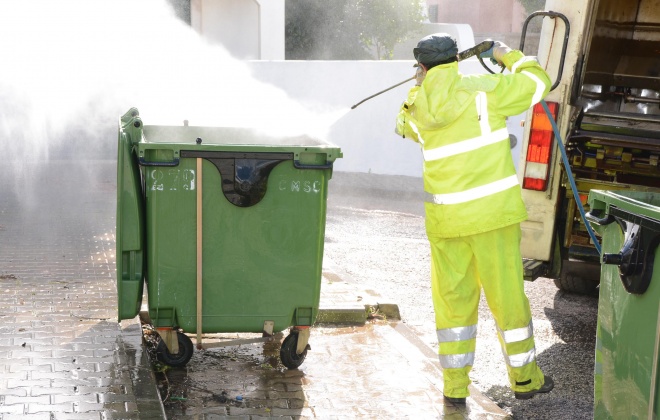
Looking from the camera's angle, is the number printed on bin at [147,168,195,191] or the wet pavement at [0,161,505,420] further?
the number printed on bin at [147,168,195,191]

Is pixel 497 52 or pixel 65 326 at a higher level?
pixel 497 52

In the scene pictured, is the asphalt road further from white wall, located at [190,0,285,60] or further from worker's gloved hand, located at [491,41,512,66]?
white wall, located at [190,0,285,60]

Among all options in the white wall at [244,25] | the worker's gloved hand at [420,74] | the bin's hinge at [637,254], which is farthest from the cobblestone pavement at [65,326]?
the white wall at [244,25]

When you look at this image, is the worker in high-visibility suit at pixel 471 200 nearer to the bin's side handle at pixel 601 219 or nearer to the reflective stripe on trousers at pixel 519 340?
the reflective stripe on trousers at pixel 519 340

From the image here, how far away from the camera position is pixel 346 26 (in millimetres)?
23906

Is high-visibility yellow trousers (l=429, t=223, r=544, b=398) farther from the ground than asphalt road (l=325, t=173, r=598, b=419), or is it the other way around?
high-visibility yellow trousers (l=429, t=223, r=544, b=398)

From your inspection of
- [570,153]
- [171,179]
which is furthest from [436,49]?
[570,153]

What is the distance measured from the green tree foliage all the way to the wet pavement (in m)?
16.6

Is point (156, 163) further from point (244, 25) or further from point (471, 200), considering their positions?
point (244, 25)

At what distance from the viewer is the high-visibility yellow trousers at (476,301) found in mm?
4176

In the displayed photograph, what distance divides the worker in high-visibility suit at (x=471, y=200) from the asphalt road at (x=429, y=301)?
13.4 inches

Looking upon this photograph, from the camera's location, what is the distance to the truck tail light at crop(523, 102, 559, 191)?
17.4 feet

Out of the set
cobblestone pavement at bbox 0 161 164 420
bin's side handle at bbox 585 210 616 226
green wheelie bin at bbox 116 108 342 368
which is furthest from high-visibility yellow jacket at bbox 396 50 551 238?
cobblestone pavement at bbox 0 161 164 420

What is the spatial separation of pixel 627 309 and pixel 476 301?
150cm
